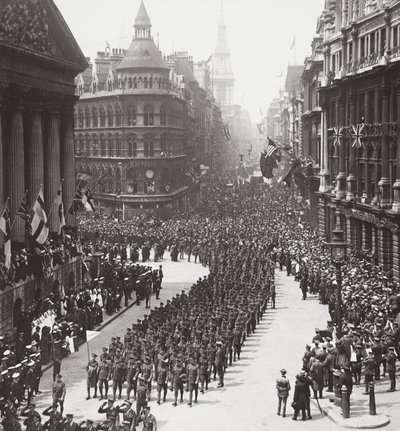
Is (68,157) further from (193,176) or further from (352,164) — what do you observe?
(193,176)

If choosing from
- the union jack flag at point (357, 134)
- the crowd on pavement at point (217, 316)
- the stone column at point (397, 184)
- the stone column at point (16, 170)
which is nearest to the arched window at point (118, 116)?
the crowd on pavement at point (217, 316)

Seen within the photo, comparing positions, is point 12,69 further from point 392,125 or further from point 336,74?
point 336,74

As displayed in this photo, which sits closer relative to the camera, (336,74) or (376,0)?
(376,0)

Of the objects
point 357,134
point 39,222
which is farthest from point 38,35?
point 357,134

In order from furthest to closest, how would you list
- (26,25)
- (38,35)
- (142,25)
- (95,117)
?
(95,117)
(142,25)
(38,35)
(26,25)

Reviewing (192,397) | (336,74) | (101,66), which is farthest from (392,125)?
(101,66)

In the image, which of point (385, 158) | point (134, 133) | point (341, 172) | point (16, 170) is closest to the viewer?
point (16, 170)
